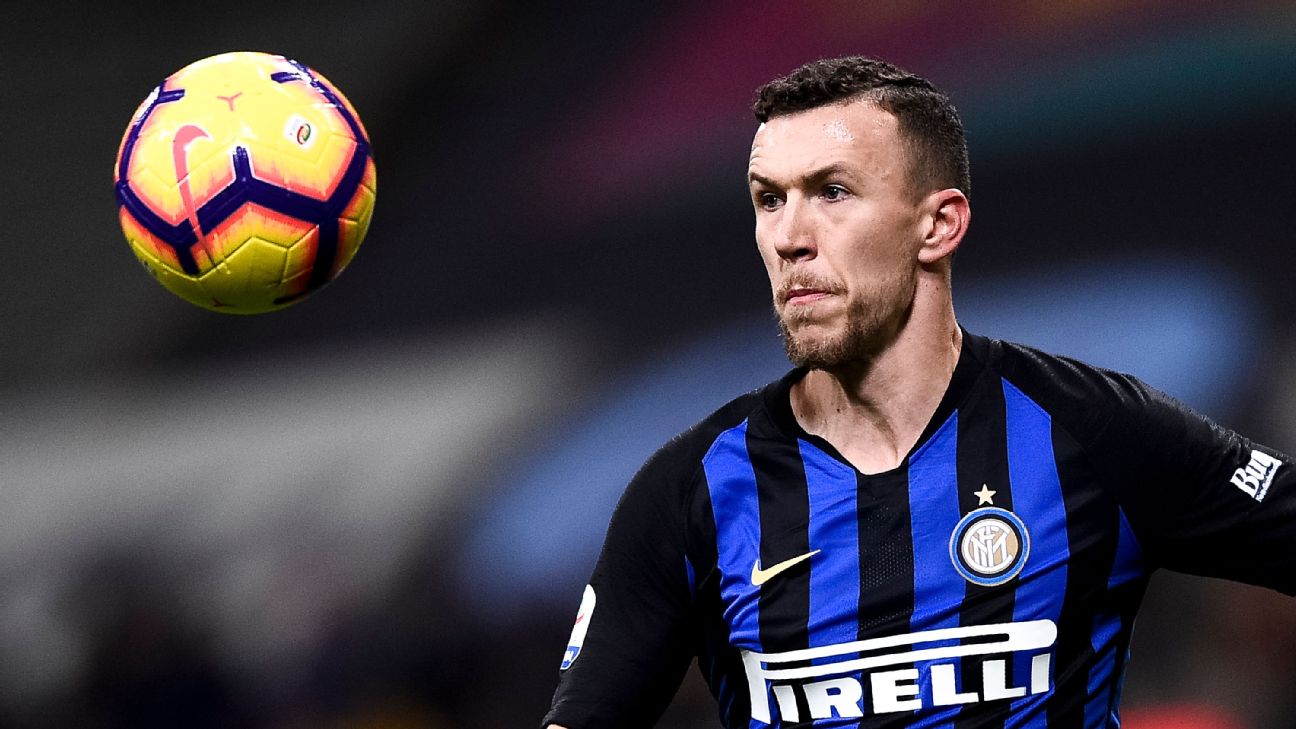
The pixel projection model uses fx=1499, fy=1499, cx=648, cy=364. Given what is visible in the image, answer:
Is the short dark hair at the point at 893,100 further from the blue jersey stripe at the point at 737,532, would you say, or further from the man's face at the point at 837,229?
the blue jersey stripe at the point at 737,532

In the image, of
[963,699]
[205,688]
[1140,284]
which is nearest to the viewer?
[963,699]

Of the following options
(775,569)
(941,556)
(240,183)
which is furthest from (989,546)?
(240,183)

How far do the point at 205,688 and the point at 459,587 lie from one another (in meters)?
0.87

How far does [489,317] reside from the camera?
4.89m

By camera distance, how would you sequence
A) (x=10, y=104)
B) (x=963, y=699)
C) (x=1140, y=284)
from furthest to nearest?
(x=10, y=104), (x=1140, y=284), (x=963, y=699)

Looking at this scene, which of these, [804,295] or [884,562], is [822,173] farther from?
[884,562]

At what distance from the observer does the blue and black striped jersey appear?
2.29 metres

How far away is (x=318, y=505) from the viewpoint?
4.82 meters

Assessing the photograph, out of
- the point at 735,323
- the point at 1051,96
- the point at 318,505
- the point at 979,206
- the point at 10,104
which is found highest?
the point at 10,104

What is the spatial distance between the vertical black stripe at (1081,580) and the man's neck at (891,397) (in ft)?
0.87

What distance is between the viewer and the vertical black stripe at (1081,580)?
2.28 meters

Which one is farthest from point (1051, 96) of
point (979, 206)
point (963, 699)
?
point (963, 699)

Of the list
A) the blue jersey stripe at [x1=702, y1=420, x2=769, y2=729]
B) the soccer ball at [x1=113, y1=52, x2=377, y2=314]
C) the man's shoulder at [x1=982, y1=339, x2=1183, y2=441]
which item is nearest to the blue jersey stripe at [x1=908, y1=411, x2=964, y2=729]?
the man's shoulder at [x1=982, y1=339, x2=1183, y2=441]

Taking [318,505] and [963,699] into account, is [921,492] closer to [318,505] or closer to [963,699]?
[963,699]
